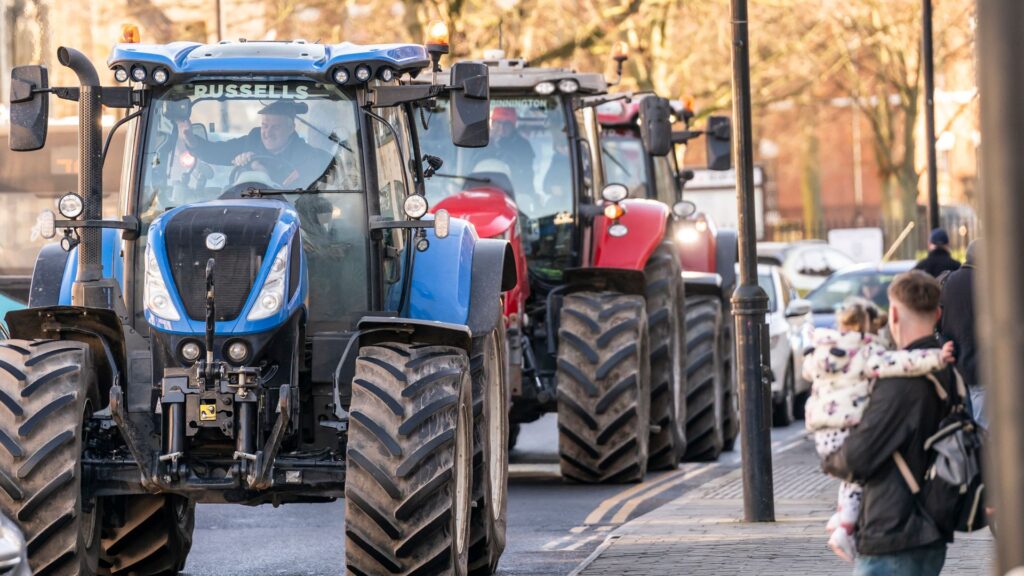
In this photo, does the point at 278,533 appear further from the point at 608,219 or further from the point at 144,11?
the point at 144,11

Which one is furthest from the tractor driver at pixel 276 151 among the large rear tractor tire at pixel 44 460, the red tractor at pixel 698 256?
the red tractor at pixel 698 256

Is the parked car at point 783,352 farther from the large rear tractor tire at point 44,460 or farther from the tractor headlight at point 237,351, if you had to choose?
the large rear tractor tire at point 44,460

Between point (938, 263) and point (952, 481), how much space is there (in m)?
12.3

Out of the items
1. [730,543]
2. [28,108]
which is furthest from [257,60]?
[730,543]

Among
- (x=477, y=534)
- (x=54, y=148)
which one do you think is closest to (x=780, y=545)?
(x=477, y=534)

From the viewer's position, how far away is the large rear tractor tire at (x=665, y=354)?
16391 millimetres

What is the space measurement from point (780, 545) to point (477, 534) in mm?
1980

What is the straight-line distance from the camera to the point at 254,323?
9.28 metres

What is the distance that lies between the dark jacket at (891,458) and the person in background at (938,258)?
1178 cm

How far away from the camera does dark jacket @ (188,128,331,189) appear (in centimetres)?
1020

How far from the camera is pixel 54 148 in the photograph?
24797 mm

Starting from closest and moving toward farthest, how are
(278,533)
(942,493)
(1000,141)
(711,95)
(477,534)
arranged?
(1000,141) → (942,493) → (477,534) → (278,533) → (711,95)

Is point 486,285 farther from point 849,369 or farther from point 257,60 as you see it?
point 849,369

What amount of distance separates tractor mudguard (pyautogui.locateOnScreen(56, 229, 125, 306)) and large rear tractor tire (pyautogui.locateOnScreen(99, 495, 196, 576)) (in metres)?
1.08
